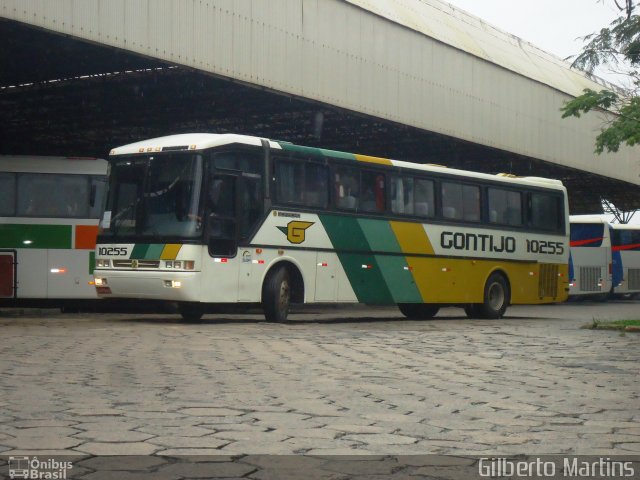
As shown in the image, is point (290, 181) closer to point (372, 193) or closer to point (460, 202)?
point (372, 193)

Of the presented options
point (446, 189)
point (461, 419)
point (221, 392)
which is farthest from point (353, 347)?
point (446, 189)

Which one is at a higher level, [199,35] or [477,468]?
[199,35]

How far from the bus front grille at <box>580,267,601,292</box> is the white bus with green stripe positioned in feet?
55.3

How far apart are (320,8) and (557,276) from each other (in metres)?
8.50

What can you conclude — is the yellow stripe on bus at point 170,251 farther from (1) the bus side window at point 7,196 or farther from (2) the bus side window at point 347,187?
(1) the bus side window at point 7,196

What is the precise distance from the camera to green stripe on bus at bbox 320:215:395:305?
19.9 m

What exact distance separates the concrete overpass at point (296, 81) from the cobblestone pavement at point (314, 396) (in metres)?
8.73

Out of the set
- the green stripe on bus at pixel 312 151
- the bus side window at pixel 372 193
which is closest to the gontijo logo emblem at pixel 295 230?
the green stripe on bus at pixel 312 151

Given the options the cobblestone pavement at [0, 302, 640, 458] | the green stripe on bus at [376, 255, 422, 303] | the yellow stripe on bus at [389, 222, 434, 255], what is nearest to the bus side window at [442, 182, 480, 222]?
the yellow stripe on bus at [389, 222, 434, 255]

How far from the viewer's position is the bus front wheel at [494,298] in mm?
23359

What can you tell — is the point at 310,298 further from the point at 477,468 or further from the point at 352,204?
the point at 477,468

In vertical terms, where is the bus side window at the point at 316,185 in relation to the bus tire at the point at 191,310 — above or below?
above

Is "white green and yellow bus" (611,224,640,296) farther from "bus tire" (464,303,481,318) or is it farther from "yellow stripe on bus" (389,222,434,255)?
"yellow stripe on bus" (389,222,434,255)

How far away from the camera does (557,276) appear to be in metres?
25.1
